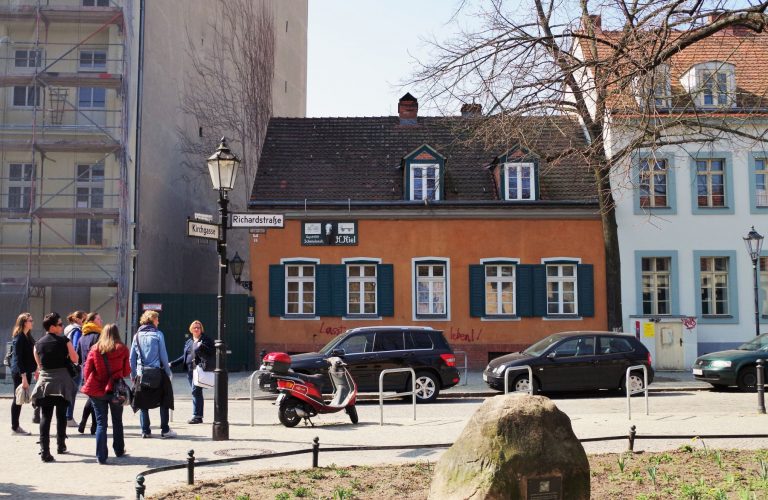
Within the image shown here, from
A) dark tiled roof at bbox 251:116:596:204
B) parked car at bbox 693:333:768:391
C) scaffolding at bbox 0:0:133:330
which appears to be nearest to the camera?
parked car at bbox 693:333:768:391

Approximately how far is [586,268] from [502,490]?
824 inches

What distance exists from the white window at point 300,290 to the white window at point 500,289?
18.3 ft

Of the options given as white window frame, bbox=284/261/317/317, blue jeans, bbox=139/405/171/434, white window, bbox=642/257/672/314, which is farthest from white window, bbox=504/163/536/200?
blue jeans, bbox=139/405/171/434

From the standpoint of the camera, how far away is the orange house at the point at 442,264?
87.1ft

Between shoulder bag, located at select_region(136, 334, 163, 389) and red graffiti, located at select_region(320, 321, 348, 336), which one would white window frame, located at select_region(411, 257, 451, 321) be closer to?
red graffiti, located at select_region(320, 321, 348, 336)

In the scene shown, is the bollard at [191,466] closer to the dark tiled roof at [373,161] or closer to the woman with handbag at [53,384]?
the woman with handbag at [53,384]

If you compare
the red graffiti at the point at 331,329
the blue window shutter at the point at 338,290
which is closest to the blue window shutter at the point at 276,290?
the red graffiti at the point at 331,329

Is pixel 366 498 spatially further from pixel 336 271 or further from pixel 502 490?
pixel 336 271

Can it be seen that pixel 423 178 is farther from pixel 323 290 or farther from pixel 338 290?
pixel 323 290

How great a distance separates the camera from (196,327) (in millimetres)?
13906

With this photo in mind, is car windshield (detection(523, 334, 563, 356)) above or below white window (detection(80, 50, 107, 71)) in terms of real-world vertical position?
below

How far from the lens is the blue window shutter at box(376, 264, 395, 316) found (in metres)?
26.7

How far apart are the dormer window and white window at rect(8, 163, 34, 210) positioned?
464 inches

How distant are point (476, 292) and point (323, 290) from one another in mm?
4832
